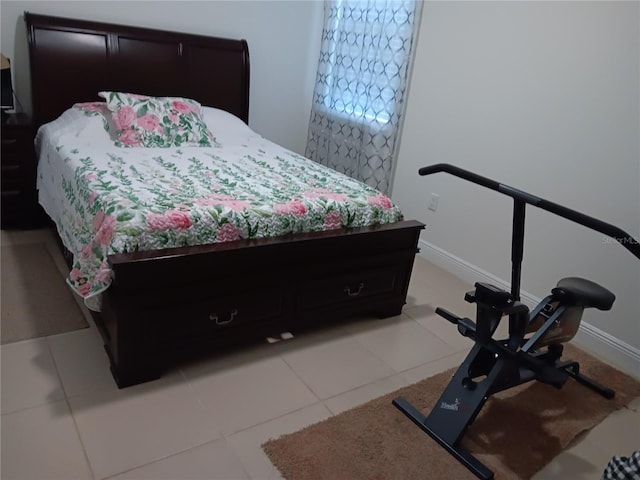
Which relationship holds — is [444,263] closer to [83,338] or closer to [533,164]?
[533,164]

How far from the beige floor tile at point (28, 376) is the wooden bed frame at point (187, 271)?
226 mm

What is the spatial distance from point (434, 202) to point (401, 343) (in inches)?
50.7

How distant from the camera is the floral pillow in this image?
9.75 feet


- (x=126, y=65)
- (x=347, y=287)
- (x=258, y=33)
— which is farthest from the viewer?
(x=258, y=33)

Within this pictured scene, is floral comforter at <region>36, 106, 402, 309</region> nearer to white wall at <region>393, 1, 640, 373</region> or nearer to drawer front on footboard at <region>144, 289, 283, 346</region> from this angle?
drawer front on footboard at <region>144, 289, 283, 346</region>

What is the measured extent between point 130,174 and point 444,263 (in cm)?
211

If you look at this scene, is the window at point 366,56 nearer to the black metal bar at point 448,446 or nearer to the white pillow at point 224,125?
the white pillow at point 224,125

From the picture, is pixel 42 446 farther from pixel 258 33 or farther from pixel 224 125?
pixel 258 33

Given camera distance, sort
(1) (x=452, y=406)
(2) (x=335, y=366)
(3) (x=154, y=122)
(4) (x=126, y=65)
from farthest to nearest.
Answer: (4) (x=126, y=65), (3) (x=154, y=122), (2) (x=335, y=366), (1) (x=452, y=406)

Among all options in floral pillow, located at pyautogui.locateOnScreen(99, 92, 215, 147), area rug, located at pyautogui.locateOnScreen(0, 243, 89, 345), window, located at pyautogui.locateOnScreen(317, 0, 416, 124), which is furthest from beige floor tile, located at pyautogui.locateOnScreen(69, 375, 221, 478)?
window, located at pyautogui.locateOnScreen(317, 0, 416, 124)

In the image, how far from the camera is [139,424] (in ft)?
5.90

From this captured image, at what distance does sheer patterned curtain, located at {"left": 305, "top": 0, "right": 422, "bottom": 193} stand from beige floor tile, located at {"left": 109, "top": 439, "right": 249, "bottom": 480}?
8.08 ft

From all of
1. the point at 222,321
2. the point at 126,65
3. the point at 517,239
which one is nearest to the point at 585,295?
the point at 517,239

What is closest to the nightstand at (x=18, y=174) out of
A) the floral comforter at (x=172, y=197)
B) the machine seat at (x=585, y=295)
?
the floral comforter at (x=172, y=197)
